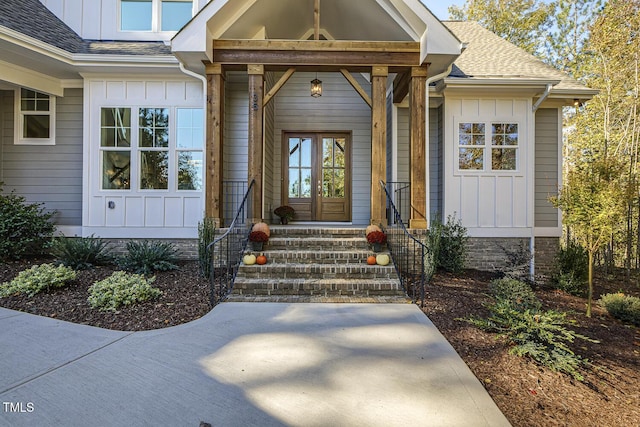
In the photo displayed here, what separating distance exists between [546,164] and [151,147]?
822cm

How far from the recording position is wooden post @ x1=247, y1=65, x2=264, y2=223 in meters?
5.40

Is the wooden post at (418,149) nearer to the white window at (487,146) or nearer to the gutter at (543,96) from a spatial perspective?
the white window at (487,146)

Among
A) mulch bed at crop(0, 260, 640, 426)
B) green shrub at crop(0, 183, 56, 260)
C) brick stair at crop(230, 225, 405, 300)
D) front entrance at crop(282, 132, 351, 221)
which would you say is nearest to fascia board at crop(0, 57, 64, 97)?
green shrub at crop(0, 183, 56, 260)

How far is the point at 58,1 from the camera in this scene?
7062 millimetres

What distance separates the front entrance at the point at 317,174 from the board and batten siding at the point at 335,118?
0.67ft

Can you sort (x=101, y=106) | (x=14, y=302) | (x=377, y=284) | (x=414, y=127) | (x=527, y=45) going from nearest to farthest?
1. (x=14, y=302)
2. (x=377, y=284)
3. (x=414, y=127)
4. (x=101, y=106)
5. (x=527, y=45)

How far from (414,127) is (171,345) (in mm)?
4693

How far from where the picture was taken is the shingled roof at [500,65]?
645cm

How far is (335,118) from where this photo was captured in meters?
8.05

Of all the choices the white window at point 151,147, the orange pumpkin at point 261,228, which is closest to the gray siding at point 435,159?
the orange pumpkin at point 261,228

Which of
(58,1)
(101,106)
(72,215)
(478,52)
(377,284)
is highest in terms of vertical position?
(58,1)

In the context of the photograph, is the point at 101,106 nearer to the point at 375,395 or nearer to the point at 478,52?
the point at 375,395

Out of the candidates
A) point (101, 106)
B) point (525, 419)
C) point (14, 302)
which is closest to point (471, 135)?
point (525, 419)

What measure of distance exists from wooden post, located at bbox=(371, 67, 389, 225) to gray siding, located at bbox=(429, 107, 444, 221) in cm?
216
